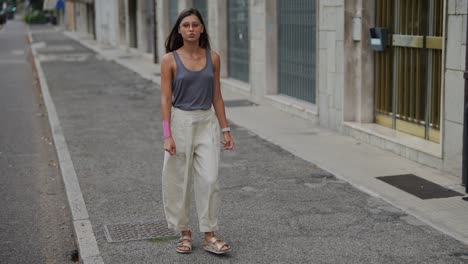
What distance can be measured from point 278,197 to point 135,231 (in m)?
1.64

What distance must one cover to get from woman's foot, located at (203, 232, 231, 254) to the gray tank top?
3.18 feet

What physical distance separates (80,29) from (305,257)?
59421 mm

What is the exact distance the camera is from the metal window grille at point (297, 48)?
40.6 ft

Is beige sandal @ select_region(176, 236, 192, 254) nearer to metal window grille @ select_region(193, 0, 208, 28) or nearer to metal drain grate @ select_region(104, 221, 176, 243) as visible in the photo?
metal drain grate @ select_region(104, 221, 176, 243)

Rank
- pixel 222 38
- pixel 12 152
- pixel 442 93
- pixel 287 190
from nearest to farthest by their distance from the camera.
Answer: pixel 287 190
pixel 442 93
pixel 12 152
pixel 222 38

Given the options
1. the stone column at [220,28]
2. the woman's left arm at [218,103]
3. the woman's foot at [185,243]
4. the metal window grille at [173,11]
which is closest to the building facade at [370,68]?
the stone column at [220,28]

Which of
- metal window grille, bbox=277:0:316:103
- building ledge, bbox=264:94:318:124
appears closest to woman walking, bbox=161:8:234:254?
building ledge, bbox=264:94:318:124

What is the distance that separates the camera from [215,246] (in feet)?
17.9

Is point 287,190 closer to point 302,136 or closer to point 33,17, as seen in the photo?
point 302,136

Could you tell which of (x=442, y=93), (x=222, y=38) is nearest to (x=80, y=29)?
(x=222, y=38)

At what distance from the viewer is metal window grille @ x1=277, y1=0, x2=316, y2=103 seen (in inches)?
487

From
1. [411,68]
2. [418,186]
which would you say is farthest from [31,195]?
[411,68]

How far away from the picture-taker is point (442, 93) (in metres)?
8.02

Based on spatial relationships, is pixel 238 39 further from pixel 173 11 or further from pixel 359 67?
pixel 173 11
